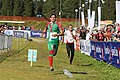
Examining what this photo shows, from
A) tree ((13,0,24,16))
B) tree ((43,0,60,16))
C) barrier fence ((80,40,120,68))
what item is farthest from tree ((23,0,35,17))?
barrier fence ((80,40,120,68))

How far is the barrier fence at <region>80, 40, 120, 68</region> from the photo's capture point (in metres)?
16.6

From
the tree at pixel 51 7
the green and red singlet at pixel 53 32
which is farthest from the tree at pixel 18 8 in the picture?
the green and red singlet at pixel 53 32

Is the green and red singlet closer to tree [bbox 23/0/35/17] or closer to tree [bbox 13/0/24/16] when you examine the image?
tree [bbox 13/0/24/16]

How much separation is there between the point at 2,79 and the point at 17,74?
1488 mm

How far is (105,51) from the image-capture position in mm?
19453

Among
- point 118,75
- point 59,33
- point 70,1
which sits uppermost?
point 70,1

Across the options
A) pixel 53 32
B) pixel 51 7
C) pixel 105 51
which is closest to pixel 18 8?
pixel 51 7

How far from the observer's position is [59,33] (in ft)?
45.5

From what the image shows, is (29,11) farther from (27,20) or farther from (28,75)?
(28,75)

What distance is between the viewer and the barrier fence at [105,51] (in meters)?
16.6

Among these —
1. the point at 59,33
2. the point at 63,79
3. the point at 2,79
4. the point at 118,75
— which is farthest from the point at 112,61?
the point at 2,79

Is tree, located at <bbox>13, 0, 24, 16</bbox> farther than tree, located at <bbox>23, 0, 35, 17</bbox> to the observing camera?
No

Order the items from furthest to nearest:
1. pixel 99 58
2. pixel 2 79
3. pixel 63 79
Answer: pixel 99 58, pixel 63 79, pixel 2 79

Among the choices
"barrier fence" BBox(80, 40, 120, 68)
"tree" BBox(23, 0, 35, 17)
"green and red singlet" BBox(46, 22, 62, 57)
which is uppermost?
"tree" BBox(23, 0, 35, 17)
